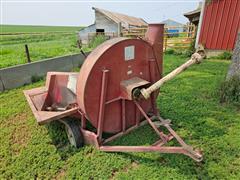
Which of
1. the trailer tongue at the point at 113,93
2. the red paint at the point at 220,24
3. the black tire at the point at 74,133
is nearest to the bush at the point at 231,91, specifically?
the trailer tongue at the point at 113,93

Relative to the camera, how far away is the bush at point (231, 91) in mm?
3752

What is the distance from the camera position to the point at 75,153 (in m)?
2.70

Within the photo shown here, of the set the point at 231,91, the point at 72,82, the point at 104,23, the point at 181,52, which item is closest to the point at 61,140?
the point at 72,82

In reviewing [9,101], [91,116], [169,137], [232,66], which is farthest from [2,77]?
[232,66]

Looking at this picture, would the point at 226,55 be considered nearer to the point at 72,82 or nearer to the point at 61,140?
the point at 72,82

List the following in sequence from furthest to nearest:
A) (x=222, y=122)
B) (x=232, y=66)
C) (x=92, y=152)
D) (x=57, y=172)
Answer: (x=232, y=66), (x=222, y=122), (x=92, y=152), (x=57, y=172)

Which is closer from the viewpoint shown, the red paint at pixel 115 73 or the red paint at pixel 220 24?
the red paint at pixel 115 73

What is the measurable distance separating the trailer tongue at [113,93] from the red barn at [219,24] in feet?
23.5

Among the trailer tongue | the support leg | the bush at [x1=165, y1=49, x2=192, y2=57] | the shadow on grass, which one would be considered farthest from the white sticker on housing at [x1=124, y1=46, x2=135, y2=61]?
the bush at [x1=165, y1=49, x2=192, y2=57]

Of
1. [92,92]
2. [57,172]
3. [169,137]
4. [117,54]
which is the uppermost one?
[117,54]

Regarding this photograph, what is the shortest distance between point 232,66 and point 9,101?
5.16 meters

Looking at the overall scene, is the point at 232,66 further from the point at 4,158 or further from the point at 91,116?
the point at 4,158

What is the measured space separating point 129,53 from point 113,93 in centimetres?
61

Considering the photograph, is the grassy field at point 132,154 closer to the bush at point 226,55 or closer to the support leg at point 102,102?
the support leg at point 102,102
